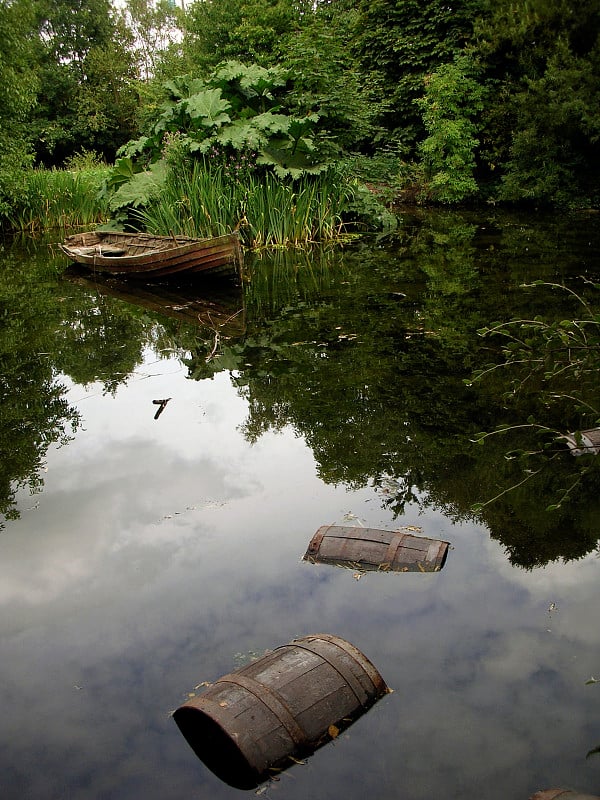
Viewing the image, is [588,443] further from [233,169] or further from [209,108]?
[209,108]

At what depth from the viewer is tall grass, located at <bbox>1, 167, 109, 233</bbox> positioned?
685 inches

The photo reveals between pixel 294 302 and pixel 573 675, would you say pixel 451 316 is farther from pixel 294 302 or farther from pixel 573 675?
pixel 573 675

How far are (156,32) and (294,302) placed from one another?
43036 mm

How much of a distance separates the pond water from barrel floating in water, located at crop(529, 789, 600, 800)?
120mm

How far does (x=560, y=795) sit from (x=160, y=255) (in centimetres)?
901

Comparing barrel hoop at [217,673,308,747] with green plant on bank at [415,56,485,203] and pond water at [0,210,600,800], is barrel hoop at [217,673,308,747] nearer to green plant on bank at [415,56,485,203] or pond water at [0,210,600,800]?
pond water at [0,210,600,800]

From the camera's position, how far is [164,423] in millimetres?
5512

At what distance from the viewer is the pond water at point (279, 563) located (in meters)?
2.38

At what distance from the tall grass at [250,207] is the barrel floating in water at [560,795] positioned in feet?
35.2

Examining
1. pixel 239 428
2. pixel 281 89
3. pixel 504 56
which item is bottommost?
pixel 239 428

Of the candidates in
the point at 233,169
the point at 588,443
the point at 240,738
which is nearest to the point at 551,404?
the point at 588,443

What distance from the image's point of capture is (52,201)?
17797 mm

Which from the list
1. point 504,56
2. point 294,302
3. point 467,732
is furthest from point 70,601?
point 504,56

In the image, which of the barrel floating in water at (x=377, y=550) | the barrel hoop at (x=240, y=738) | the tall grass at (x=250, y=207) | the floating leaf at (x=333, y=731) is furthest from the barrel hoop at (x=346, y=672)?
the tall grass at (x=250, y=207)
